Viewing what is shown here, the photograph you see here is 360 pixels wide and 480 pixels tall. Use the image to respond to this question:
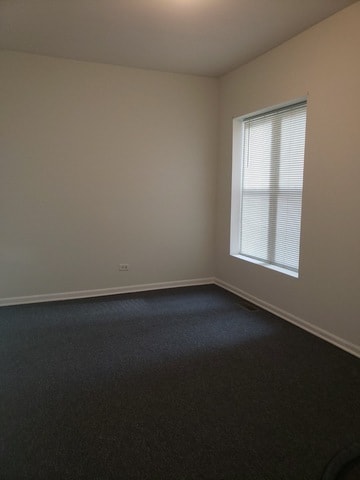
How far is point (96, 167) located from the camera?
421cm

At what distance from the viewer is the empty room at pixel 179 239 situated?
1967mm

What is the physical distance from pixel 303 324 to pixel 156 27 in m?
3.14

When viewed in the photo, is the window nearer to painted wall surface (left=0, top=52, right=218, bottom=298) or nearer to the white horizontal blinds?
the white horizontal blinds

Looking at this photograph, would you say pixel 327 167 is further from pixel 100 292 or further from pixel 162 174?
pixel 100 292

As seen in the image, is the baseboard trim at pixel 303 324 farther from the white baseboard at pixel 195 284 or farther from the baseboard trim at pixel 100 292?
the baseboard trim at pixel 100 292

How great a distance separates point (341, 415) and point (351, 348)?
91 centimetres

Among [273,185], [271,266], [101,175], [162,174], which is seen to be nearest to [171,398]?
[271,266]

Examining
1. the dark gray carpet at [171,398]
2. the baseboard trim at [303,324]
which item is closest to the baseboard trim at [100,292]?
the dark gray carpet at [171,398]

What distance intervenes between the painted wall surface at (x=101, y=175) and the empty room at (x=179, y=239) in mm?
20

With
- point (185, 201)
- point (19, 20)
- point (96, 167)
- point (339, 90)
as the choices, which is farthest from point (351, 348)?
point (19, 20)

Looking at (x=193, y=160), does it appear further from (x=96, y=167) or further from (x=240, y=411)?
(x=240, y=411)

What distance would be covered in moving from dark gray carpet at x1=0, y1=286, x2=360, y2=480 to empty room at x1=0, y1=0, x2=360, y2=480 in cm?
1

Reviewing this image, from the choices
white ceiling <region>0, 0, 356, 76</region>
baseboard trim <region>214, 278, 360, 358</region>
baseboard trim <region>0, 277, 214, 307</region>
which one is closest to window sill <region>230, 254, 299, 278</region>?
baseboard trim <region>214, 278, 360, 358</region>

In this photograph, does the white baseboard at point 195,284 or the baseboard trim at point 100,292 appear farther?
the baseboard trim at point 100,292
